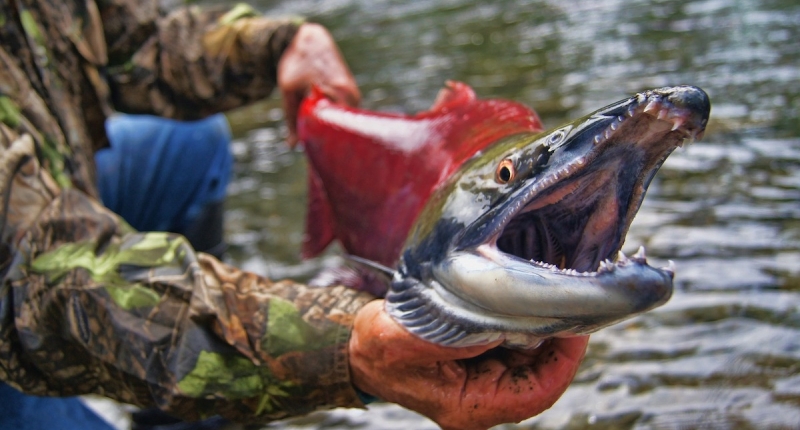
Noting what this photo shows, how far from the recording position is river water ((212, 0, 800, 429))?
2.34 meters

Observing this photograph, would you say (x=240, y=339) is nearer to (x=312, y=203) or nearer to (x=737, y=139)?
(x=312, y=203)

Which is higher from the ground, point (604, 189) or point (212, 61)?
point (604, 189)

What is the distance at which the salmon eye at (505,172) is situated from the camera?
55.9 inches

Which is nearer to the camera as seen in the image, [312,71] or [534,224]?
[534,224]

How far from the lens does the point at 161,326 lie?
1680mm

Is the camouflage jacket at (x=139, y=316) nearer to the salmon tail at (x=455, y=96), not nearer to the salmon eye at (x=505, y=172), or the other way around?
A: the salmon eye at (x=505, y=172)

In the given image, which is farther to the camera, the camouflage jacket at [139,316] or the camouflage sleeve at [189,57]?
the camouflage sleeve at [189,57]

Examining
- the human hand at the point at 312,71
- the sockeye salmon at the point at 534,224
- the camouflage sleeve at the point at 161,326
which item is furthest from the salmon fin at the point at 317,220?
the camouflage sleeve at the point at 161,326

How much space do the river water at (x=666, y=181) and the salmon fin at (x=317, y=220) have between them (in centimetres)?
63

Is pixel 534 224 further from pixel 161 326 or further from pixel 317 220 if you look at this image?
pixel 317 220

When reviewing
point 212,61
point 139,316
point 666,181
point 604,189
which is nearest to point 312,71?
point 212,61

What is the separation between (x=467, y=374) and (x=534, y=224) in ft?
1.11

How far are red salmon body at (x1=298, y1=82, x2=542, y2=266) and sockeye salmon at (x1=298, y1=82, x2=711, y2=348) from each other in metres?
0.01

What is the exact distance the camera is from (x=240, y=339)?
1665 mm
